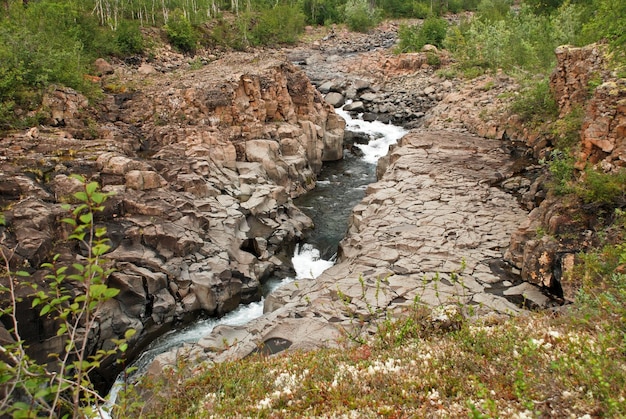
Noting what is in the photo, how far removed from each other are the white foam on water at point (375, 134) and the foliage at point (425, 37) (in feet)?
38.0

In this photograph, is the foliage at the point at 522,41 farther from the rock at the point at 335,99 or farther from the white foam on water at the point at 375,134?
the rock at the point at 335,99

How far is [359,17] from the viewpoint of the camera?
149 ft

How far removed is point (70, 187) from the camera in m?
10.3

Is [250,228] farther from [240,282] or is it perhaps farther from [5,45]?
[5,45]

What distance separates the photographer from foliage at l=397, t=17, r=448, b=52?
32.2 metres

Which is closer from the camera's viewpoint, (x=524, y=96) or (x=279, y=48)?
(x=524, y=96)

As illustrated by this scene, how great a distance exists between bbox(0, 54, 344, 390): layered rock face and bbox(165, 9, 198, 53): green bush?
35.3 feet

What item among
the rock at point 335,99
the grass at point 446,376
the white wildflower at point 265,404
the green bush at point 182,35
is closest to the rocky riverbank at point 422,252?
the grass at point 446,376

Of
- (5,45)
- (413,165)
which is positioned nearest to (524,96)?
(413,165)

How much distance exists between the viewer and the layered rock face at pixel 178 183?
9.37 m

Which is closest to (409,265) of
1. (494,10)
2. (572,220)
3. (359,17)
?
(572,220)

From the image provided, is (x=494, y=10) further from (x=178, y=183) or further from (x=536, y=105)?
(x=178, y=183)

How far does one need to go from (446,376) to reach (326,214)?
11.7 metres

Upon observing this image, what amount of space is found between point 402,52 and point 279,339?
1156 inches
